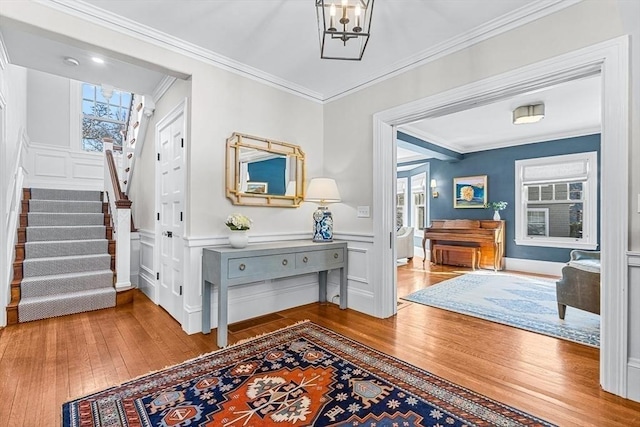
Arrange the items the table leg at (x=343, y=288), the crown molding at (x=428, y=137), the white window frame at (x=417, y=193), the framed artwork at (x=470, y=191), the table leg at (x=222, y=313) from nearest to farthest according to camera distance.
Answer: the table leg at (x=222, y=313)
the table leg at (x=343, y=288)
the crown molding at (x=428, y=137)
the framed artwork at (x=470, y=191)
the white window frame at (x=417, y=193)

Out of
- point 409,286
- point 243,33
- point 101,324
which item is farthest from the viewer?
point 409,286

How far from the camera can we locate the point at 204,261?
8.66ft

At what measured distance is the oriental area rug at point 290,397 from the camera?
1.52 m

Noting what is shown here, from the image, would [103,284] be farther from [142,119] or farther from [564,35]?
[564,35]

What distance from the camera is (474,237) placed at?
5934mm

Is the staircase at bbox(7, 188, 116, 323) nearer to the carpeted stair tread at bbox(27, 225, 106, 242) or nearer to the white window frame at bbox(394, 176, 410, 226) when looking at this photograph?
the carpeted stair tread at bbox(27, 225, 106, 242)

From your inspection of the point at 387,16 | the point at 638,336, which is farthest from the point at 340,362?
the point at 387,16

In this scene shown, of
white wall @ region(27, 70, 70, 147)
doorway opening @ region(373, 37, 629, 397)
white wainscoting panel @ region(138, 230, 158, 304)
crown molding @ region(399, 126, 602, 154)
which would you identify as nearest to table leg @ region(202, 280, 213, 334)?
white wainscoting panel @ region(138, 230, 158, 304)

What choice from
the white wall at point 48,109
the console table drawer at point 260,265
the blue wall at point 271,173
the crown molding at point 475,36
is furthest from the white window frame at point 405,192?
the white wall at point 48,109

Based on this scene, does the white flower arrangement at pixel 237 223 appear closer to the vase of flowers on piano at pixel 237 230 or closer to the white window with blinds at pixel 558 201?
the vase of flowers on piano at pixel 237 230

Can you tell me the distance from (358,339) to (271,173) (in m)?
1.88

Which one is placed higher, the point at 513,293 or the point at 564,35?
the point at 564,35

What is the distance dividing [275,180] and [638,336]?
3.02m

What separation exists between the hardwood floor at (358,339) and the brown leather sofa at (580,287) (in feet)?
Answer: 1.69
